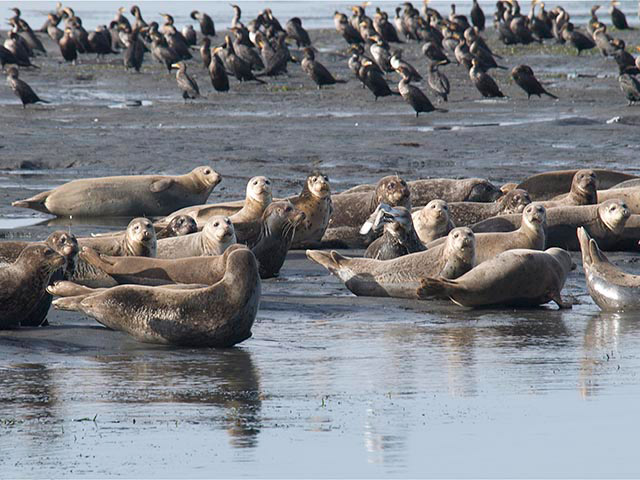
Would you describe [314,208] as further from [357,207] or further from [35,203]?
[35,203]

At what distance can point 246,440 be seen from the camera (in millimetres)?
5348

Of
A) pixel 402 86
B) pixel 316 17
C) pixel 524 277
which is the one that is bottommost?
pixel 316 17

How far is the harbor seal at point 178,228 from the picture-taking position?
9914 millimetres

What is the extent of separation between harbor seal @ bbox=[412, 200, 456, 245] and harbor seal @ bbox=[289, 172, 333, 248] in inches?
30.7

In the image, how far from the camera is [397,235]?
9.54m

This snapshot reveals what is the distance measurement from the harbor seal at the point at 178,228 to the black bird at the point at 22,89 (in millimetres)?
14176

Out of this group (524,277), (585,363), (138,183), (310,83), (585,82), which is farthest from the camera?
(310,83)

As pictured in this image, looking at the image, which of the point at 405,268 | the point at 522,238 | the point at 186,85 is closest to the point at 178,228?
the point at 405,268

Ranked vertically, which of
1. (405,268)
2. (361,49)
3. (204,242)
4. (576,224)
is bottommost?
(361,49)

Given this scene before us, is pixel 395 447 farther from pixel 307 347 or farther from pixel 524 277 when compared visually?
pixel 524 277

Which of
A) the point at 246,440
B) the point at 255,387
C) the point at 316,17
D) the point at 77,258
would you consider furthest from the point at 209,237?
the point at 316,17

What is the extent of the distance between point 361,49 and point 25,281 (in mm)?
27221

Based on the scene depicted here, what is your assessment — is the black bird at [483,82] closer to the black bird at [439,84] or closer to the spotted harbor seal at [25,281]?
the black bird at [439,84]

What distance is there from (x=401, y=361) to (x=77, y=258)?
233 cm
